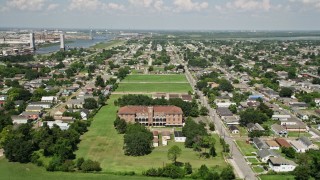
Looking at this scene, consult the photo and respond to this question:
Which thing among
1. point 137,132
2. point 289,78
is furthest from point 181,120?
point 289,78

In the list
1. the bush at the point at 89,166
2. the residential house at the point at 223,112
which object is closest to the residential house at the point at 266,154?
the residential house at the point at 223,112

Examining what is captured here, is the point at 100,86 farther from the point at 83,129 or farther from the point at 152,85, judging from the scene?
the point at 83,129

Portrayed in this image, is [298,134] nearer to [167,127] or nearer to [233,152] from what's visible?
[233,152]

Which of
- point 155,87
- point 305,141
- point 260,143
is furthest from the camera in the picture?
point 155,87

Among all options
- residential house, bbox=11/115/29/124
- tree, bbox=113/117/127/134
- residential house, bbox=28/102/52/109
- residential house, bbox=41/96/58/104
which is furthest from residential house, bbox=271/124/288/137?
residential house, bbox=41/96/58/104

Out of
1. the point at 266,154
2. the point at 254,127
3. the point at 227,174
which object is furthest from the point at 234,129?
the point at 227,174

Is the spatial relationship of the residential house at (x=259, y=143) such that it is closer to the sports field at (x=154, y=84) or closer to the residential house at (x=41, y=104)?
the sports field at (x=154, y=84)

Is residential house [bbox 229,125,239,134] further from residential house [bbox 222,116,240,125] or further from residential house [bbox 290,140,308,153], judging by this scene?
residential house [bbox 290,140,308,153]
